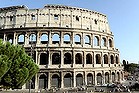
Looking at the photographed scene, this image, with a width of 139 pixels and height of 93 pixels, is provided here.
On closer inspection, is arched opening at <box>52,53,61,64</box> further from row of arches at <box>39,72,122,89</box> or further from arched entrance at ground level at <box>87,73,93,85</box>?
arched entrance at ground level at <box>87,73,93,85</box>

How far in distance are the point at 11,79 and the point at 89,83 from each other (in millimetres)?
19712

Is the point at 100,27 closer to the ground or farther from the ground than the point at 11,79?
farther from the ground

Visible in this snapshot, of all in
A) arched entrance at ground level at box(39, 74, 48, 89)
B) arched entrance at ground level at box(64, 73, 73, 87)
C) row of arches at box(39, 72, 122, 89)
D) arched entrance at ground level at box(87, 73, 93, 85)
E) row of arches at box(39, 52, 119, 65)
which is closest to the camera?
arched entrance at ground level at box(39, 74, 48, 89)

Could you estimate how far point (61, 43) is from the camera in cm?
3922

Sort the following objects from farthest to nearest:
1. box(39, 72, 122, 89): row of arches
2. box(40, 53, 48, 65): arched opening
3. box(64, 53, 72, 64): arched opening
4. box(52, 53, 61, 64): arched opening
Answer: box(52, 53, 61, 64): arched opening → box(64, 53, 72, 64): arched opening → box(40, 53, 48, 65): arched opening → box(39, 72, 122, 89): row of arches

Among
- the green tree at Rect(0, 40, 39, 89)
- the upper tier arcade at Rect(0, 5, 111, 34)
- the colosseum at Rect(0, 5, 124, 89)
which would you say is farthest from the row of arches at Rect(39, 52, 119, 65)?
the green tree at Rect(0, 40, 39, 89)

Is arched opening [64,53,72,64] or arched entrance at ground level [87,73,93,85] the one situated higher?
arched opening [64,53,72,64]

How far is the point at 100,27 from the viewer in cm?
4478

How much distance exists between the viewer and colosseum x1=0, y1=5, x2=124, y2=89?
3847 cm

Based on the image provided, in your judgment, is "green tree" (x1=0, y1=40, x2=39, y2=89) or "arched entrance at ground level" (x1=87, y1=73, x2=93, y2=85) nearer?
"green tree" (x1=0, y1=40, x2=39, y2=89)

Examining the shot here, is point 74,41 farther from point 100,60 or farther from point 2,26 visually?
point 2,26

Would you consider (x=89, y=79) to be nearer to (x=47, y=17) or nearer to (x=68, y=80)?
(x=68, y=80)

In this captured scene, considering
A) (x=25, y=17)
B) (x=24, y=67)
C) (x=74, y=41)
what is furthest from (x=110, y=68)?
(x=24, y=67)

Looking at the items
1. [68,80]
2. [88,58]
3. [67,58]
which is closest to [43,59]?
[67,58]
